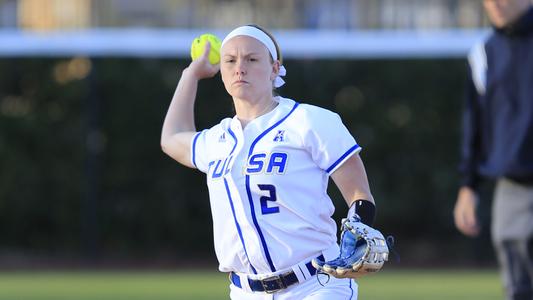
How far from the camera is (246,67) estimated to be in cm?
492

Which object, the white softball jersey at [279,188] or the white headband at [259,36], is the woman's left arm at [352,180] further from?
the white headband at [259,36]

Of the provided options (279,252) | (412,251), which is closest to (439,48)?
(412,251)

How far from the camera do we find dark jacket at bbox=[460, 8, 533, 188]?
6.72 metres

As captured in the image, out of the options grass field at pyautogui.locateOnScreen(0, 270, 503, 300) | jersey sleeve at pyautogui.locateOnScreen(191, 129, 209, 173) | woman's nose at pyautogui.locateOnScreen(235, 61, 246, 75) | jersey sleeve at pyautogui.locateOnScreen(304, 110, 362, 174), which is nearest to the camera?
jersey sleeve at pyautogui.locateOnScreen(304, 110, 362, 174)

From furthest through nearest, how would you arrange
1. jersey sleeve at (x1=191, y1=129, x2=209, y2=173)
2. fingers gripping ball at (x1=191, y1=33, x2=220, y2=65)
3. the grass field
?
the grass field < fingers gripping ball at (x1=191, y1=33, x2=220, y2=65) < jersey sleeve at (x1=191, y1=129, x2=209, y2=173)

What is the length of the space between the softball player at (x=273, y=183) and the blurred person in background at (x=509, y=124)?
2012 millimetres

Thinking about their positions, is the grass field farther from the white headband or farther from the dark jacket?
the white headband

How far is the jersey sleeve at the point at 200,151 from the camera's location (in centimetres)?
518

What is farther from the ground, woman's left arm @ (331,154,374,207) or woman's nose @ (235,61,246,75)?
woman's nose @ (235,61,246,75)

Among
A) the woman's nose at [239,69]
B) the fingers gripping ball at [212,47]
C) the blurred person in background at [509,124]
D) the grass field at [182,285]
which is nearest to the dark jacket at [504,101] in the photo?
the blurred person in background at [509,124]

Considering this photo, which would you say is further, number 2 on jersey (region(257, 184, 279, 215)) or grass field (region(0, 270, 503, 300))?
grass field (region(0, 270, 503, 300))

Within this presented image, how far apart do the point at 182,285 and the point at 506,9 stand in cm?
740

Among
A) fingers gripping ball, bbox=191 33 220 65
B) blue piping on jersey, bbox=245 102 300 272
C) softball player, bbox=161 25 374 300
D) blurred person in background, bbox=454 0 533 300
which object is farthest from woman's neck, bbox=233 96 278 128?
blurred person in background, bbox=454 0 533 300

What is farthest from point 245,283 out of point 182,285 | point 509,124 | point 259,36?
point 182,285
